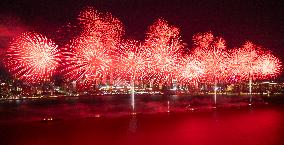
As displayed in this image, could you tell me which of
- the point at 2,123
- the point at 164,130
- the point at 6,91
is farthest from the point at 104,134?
the point at 6,91

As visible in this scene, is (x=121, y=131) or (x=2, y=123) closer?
(x=121, y=131)

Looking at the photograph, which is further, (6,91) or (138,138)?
(6,91)

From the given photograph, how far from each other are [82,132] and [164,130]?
4135 millimetres

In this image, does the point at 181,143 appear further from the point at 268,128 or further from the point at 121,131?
the point at 268,128

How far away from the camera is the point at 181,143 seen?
1692cm

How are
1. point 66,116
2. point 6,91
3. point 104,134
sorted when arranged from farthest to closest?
point 6,91, point 66,116, point 104,134

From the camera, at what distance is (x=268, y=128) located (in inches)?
866

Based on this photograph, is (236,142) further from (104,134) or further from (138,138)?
(104,134)

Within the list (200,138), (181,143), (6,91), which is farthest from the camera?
(6,91)

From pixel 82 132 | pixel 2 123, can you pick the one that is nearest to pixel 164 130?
pixel 82 132

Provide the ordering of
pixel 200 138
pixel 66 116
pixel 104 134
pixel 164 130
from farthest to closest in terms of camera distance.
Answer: pixel 66 116 < pixel 164 130 < pixel 104 134 < pixel 200 138

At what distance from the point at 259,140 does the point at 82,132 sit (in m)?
8.61

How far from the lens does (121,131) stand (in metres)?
21.3

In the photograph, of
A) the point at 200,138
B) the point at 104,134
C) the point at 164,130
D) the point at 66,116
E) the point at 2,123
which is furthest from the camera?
the point at 66,116
